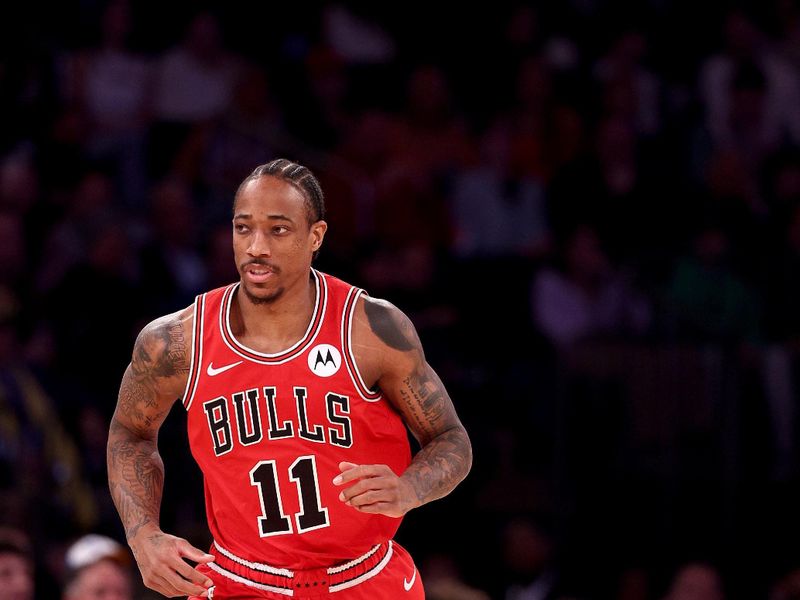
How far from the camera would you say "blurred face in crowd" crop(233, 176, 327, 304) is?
468 cm

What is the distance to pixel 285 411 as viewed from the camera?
4.74 metres

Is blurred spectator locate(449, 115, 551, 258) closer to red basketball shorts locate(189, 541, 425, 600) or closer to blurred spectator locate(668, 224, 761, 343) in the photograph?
blurred spectator locate(668, 224, 761, 343)

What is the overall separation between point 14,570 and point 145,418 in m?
1.96

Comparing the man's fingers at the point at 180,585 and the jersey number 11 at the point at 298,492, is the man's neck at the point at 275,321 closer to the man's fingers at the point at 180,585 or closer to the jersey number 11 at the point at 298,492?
the jersey number 11 at the point at 298,492

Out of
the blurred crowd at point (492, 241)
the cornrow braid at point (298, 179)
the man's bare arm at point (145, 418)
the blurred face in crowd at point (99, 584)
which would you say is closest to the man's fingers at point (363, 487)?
the man's bare arm at point (145, 418)

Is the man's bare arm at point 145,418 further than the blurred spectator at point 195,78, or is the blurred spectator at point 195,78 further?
the blurred spectator at point 195,78

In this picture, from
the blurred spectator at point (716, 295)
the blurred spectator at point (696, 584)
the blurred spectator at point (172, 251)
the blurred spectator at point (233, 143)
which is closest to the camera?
the blurred spectator at point (696, 584)

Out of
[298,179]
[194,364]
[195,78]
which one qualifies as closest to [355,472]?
[194,364]

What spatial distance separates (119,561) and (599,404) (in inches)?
140

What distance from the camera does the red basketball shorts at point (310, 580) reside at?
473 cm

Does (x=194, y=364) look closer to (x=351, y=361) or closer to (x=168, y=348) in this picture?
(x=168, y=348)

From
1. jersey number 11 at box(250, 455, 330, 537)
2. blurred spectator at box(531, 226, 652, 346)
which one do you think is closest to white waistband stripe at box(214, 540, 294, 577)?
jersey number 11 at box(250, 455, 330, 537)

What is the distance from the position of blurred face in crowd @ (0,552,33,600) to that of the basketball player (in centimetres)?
187

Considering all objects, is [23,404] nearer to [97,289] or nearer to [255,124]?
[97,289]
